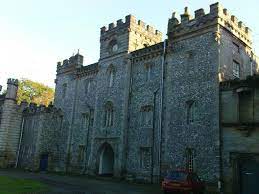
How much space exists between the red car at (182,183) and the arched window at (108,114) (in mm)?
13347

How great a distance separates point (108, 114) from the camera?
32344mm

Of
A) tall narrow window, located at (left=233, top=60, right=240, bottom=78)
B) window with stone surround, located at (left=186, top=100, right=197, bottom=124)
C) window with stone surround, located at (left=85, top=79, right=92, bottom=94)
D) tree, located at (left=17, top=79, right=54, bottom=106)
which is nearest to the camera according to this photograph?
window with stone surround, located at (left=186, top=100, right=197, bottom=124)

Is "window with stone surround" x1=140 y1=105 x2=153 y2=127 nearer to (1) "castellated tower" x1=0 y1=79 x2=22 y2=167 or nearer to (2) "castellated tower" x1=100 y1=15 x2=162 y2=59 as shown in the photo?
(2) "castellated tower" x1=100 y1=15 x2=162 y2=59

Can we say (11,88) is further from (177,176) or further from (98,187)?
(177,176)

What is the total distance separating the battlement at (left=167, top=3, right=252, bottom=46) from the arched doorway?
1244 centimetres

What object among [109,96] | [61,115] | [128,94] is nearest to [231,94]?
[128,94]

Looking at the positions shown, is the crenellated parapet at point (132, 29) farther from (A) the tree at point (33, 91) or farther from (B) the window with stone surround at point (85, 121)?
(A) the tree at point (33, 91)

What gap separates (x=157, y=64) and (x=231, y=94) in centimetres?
811

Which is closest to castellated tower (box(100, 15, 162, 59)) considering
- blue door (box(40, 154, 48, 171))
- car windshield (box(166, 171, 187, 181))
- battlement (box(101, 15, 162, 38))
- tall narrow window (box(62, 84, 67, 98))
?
battlement (box(101, 15, 162, 38))

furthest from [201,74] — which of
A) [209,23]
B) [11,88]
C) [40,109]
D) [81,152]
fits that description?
[11,88]

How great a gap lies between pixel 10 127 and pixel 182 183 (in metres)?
29.8

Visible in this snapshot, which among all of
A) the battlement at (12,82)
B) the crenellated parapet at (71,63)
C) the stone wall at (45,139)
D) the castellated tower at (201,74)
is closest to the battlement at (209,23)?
the castellated tower at (201,74)

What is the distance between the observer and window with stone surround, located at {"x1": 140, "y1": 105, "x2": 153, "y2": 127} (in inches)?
1109

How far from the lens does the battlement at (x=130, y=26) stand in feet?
107
